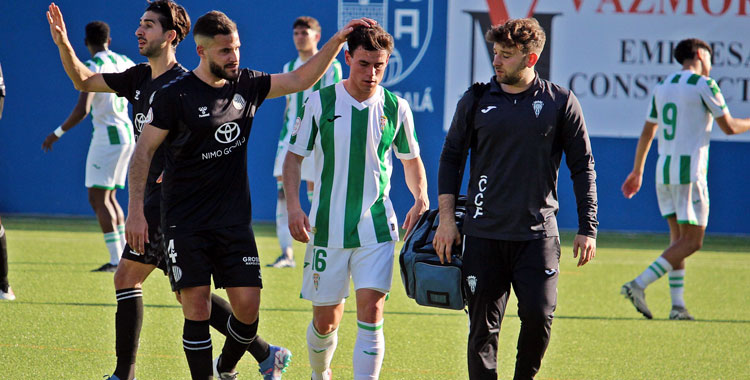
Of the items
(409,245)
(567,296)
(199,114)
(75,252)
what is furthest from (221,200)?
(75,252)

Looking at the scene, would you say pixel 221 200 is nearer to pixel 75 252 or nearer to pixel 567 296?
pixel 567 296

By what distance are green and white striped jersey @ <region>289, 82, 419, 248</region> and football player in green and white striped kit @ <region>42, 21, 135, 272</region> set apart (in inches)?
189

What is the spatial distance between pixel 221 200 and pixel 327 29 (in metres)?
10.4

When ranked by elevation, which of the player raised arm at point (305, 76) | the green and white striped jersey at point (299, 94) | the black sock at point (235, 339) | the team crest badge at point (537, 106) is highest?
the player raised arm at point (305, 76)

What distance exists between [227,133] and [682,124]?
4.95m

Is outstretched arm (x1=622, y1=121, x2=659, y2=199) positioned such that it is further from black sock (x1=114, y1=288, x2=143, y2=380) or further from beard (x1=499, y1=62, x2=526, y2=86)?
black sock (x1=114, y1=288, x2=143, y2=380)

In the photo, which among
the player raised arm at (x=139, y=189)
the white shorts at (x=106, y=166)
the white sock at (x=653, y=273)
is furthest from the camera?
the white shorts at (x=106, y=166)

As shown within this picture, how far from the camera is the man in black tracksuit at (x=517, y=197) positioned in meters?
4.41

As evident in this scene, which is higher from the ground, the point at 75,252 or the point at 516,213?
the point at 516,213

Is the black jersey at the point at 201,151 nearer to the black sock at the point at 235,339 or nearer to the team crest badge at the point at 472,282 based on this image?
the black sock at the point at 235,339

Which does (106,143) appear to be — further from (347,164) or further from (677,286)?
(677,286)

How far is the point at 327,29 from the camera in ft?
48.2

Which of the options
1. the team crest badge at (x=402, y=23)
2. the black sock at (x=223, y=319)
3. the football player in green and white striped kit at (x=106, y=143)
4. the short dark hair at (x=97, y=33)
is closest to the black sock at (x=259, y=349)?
the black sock at (x=223, y=319)

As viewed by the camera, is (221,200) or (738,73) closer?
(221,200)
